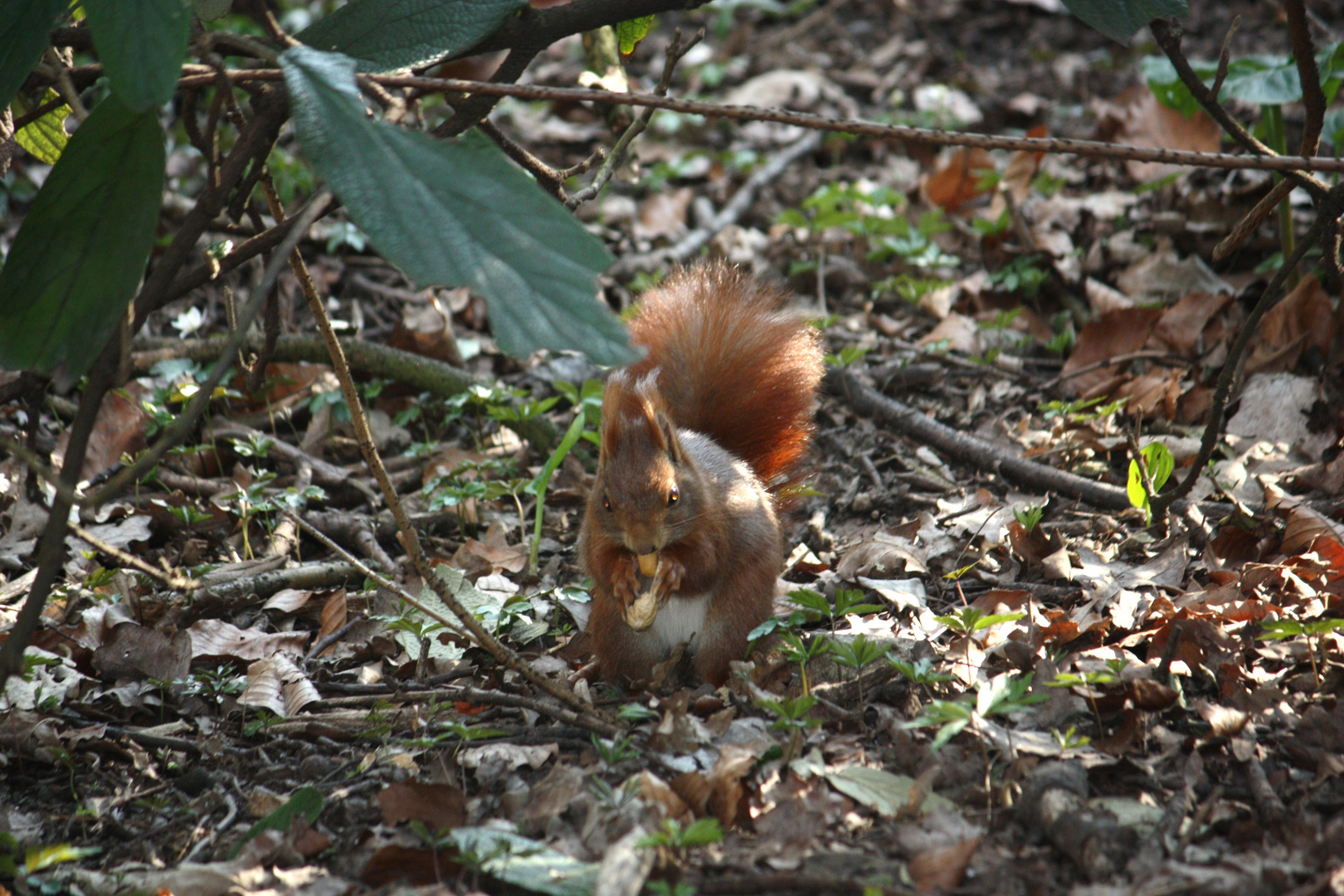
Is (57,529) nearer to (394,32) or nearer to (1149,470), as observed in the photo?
(394,32)

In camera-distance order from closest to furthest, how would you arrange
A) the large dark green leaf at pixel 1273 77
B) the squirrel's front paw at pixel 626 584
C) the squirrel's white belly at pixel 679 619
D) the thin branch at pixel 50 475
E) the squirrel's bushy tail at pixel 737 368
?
the thin branch at pixel 50 475 → the squirrel's front paw at pixel 626 584 → the squirrel's white belly at pixel 679 619 → the squirrel's bushy tail at pixel 737 368 → the large dark green leaf at pixel 1273 77

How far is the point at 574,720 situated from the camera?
1701 millimetres

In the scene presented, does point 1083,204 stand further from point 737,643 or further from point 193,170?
point 193,170

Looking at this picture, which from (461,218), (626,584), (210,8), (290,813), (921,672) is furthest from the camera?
(626,584)

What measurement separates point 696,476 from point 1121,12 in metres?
1.14

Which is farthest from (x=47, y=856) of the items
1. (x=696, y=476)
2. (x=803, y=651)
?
(x=696, y=476)

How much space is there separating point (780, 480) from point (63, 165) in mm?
1602

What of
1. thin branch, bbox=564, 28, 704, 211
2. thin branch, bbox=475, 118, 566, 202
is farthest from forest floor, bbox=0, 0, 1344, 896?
thin branch, bbox=475, 118, 566, 202

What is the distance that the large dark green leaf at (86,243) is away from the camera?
49.3 inches

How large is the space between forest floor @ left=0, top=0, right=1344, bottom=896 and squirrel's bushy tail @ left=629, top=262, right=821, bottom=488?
18 cm

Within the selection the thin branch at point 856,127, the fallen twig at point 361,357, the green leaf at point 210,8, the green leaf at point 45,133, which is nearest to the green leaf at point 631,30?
the thin branch at point 856,127

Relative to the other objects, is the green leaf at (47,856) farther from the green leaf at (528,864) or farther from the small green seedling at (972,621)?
the small green seedling at (972,621)

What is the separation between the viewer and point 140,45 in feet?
3.69

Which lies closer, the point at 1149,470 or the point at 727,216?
the point at 1149,470
